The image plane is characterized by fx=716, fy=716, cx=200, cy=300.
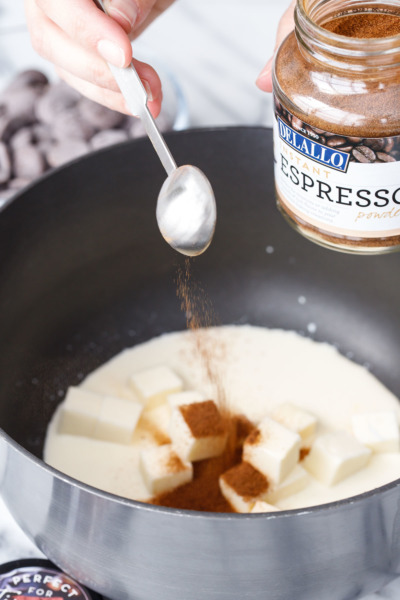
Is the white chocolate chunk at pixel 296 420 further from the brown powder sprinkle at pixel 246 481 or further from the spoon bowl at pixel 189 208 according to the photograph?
the spoon bowl at pixel 189 208

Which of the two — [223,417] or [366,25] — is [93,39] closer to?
[366,25]

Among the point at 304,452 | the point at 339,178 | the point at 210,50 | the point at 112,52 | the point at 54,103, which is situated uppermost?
the point at 112,52

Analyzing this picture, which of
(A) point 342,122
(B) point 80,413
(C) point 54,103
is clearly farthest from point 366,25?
(C) point 54,103

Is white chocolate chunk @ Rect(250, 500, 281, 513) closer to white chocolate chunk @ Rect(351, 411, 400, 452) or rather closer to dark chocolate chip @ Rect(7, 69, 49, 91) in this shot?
white chocolate chunk @ Rect(351, 411, 400, 452)

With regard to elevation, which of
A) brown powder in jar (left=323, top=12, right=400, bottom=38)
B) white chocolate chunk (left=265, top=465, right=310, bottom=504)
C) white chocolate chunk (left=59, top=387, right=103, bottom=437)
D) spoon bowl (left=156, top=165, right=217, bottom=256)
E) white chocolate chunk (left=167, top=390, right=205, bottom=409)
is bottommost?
white chocolate chunk (left=265, top=465, right=310, bottom=504)

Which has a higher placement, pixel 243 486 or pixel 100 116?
pixel 100 116

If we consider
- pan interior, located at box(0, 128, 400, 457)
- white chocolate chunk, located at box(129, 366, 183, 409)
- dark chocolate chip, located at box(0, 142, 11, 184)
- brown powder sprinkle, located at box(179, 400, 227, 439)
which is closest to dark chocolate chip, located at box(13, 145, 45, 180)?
dark chocolate chip, located at box(0, 142, 11, 184)
